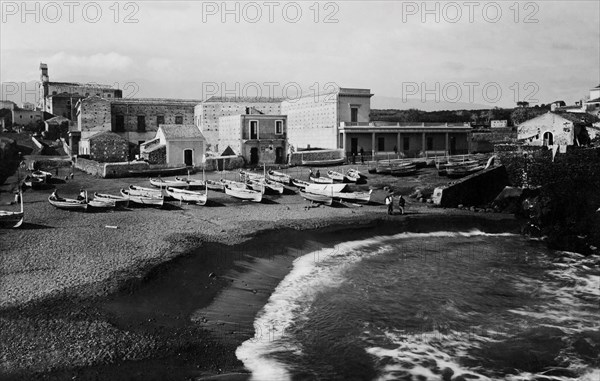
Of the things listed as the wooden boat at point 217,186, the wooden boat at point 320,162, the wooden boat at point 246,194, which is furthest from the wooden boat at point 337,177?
the wooden boat at point 217,186

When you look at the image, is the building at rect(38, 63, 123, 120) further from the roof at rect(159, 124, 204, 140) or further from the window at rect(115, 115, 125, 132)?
the roof at rect(159, 124, 204, 140)

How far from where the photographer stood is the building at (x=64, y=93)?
2975 inches

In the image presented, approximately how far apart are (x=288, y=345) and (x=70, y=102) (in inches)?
2859

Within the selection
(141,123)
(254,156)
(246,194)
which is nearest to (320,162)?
(254,156)

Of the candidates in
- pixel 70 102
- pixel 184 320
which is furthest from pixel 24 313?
pixel 70 102

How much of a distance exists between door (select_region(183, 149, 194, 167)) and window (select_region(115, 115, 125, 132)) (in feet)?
43.9

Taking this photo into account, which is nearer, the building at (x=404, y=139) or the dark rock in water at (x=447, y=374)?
the dark rock in water at (x=447, y=374)

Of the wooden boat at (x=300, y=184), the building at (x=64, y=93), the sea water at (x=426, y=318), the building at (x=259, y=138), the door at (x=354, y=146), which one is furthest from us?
the building at (x=64, y=93)

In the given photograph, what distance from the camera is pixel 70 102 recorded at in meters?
74.7

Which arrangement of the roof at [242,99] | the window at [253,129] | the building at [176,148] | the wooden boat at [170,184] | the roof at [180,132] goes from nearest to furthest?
the wooden boat at [170,184], the building at [176,148], the roof at [180,132], the window at [253,129], the roof at [242,99]

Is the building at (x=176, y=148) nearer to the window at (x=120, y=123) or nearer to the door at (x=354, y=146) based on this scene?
the window at (x=120, y=123)

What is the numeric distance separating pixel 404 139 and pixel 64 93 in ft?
180

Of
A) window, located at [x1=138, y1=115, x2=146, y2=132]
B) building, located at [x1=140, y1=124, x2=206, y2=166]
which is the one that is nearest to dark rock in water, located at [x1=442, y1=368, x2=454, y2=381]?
building, located at [x1=140, y1=124, x2=206, y2=166]

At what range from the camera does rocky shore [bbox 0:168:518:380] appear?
10.7 metres
